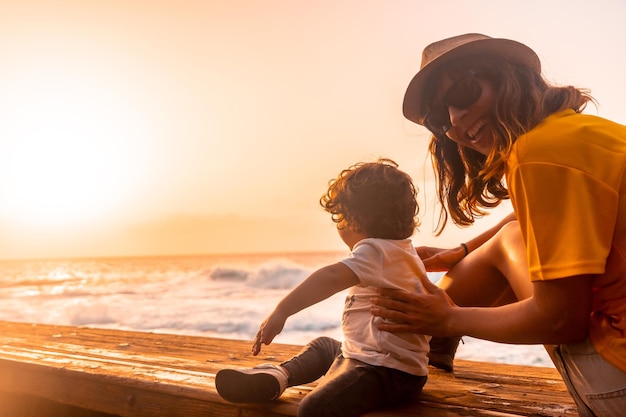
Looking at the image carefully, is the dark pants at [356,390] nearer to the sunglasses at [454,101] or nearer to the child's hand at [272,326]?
the child's hand at [272,326]

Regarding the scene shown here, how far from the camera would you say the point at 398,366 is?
200 centimetres

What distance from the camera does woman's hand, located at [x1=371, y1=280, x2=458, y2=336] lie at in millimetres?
1736

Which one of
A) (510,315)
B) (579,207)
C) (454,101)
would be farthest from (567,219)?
(454,101)

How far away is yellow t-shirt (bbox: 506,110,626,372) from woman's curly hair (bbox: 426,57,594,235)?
0.37ft

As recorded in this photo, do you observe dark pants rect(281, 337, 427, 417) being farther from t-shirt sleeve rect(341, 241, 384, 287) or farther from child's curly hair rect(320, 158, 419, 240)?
child's curly hair rect(320, 158, 419, 240)

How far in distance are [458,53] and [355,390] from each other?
119 centimetres

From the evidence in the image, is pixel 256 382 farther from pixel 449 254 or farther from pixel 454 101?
pixel 454 101

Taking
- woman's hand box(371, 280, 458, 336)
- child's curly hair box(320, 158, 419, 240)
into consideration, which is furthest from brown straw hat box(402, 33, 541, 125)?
woman's hand box(371, 280, 458, 336)

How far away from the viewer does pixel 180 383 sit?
234 centimetres

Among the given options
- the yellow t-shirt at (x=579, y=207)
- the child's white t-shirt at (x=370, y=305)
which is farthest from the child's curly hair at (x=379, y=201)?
the yellow t-shirt at (x=579, y=207)

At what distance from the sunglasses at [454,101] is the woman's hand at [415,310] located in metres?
0.56

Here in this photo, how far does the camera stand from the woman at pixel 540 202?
1.34 meters

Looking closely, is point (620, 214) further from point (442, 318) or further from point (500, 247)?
point (500, 247)

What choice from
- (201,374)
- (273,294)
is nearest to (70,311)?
A: (273,294)
